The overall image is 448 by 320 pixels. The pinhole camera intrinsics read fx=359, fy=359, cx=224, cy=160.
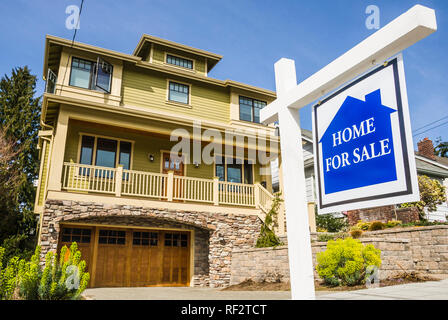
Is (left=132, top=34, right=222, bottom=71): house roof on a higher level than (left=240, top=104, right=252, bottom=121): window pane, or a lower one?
higher

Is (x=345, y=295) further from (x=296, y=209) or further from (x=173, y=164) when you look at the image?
(x=173, y=164)

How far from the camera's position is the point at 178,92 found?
54.2 feet

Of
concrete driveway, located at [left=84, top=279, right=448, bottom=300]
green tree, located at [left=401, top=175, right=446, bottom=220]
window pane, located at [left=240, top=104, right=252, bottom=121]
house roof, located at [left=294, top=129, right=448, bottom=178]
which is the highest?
window pane, located at [left=240, top=104, right=252, bottom=121]

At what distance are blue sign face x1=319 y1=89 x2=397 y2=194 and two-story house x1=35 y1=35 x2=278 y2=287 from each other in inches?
411

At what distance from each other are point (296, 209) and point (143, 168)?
13.0m

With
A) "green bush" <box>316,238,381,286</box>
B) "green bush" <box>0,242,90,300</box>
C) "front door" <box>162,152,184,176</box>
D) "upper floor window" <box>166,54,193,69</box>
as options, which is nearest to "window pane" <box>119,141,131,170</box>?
"front door" <box>162,152,184,176</box>

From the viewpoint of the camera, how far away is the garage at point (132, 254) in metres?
12.5

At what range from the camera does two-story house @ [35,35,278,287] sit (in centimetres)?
1195

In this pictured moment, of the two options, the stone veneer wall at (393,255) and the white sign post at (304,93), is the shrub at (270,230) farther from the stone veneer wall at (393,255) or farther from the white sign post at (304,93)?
the white sign post at (304,93)

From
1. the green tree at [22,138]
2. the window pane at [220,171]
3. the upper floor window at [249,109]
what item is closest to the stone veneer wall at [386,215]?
the window pane at [220,171]

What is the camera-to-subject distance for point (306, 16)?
311 centimetres

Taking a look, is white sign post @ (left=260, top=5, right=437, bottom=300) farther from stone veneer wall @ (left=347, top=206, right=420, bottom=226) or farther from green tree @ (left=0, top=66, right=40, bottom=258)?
green tree @ (left=0, top=66, right=40, bottom=258)
